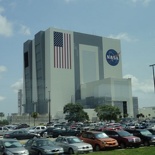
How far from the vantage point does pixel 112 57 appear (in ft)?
604

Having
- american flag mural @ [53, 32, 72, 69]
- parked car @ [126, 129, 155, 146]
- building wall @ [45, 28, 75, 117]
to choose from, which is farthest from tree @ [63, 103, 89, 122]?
parked car @ [126, 129, 155, 146]

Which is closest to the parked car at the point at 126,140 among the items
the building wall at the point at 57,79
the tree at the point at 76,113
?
the tree at the point at 76,113

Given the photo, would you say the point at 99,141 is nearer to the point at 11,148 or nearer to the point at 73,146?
the point at 73,146

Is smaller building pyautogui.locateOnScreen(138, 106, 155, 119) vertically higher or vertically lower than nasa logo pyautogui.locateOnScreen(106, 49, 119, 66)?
lower

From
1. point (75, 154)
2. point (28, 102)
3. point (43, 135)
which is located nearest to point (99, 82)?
point (28, 102)

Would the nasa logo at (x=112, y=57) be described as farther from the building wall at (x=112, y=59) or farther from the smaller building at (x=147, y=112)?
the smaller building at (x=147, y=112)

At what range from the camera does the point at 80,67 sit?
169500 millimetres

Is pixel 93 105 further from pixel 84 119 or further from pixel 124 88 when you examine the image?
pixel 84 119

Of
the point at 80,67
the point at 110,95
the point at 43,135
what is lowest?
the point at 43,135

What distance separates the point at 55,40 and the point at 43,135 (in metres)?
113

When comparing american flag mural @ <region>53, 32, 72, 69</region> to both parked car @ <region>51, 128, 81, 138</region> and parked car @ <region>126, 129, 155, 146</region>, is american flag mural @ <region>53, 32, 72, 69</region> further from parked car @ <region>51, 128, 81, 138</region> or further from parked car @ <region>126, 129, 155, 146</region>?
parked car @ <region>126, 129, 155, 146</region>

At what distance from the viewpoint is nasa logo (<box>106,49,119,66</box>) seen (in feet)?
595

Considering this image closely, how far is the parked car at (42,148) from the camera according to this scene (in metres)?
22.5

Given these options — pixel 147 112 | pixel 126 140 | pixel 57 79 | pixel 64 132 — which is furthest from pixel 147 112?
pixel 126 140
